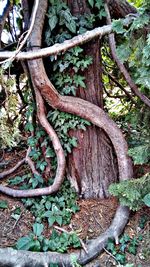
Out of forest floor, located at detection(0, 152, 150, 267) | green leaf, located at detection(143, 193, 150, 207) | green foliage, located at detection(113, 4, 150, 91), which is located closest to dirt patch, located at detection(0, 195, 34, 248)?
forest floor, located at detection(0, 152, 150, 267)

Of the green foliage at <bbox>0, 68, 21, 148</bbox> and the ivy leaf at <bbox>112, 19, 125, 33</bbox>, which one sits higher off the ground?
the ivy leaf at <bbox>112, 19, 125, 33</bbox>

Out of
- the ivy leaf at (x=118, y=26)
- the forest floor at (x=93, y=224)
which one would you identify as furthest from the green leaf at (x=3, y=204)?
the ivy leaf at (x=118, y=26)

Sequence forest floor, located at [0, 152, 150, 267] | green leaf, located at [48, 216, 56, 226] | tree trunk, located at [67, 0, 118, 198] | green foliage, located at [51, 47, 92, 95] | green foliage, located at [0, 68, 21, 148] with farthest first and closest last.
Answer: green foliage, located at [0, 68, 21, 148] < tree trunk, located at [67, 0, 118, 198] < green foliage, located at [51, 47, 92, 95] < green leaf, located at [48, 216, 56, 226] < forest floor, located at [0, 152, 150, 267]

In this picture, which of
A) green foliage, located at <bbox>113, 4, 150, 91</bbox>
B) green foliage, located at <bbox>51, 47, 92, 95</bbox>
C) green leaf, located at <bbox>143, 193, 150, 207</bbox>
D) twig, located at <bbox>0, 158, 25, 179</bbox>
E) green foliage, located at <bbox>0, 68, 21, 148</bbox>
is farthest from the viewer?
twig, located at <bbox>0, 158, 25, 179</bbox>

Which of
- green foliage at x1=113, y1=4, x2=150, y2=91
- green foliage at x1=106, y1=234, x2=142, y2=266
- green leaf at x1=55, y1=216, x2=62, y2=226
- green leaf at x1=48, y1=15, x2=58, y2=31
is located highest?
green leaf at x1=48, y1=15, x2=58, y2=31

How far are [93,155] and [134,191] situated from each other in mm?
600

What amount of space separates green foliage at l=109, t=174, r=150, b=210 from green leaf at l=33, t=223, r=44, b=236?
631 mm

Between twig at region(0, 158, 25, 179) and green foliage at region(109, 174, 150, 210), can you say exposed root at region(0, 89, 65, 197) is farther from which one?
green foliage at region(109, 174, 150, 210)

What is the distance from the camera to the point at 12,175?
3051 millimetres

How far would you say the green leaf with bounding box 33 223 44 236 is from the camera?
2.42m

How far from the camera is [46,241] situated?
2.37 meters

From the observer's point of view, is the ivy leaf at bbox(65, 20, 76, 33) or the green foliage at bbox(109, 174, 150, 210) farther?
the ivy leaf at bbox(65, 20, 76, 33)

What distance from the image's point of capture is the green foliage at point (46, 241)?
2302mm

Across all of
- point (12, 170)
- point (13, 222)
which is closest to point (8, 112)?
point (12, 170)
